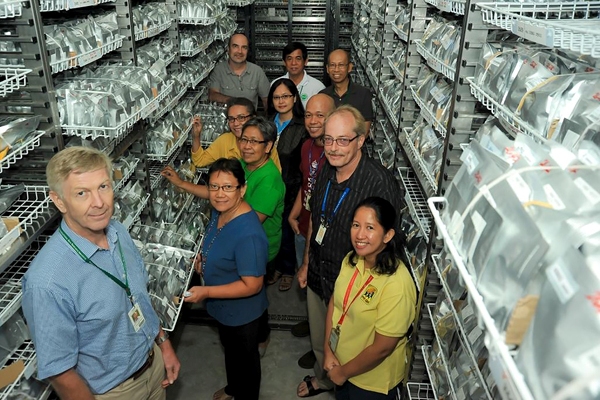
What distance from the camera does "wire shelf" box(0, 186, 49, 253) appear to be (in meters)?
1.93

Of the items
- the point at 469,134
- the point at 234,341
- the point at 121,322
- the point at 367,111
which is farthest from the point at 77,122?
the point at 367,111

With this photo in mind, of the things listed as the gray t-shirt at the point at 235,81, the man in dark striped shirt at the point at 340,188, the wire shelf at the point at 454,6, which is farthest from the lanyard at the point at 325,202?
the gray t-shirt at the point at 235,81

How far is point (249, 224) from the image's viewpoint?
279cm

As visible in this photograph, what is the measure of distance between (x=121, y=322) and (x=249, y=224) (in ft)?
3.10

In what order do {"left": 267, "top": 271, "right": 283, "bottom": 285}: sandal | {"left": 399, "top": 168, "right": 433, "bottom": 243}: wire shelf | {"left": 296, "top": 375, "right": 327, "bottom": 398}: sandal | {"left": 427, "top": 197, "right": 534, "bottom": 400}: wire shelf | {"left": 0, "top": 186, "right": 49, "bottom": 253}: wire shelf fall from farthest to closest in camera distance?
1. {"left": 267, "top": 271, "right": 283, "bottom": 285}: sandal
2. {"left": 296, "top": 375, "right": 327, "bottom": 398}: sandal
3. {"left": 399, "top": 168, "right": 433, "bottom": 243}: wire shelf
4. {"left": 0, "top": 186, "right": 49, "bottom": 253}: wire shelf
5. {"left": 427, "top": 197, "right": 534, "bottom": 400}: wire shelf

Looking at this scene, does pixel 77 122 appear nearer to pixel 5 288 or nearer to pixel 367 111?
pixel 5 288

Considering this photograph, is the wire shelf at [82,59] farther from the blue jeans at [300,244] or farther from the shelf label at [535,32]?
the blue jeans at [300,244]

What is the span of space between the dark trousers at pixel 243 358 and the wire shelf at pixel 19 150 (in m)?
1.57

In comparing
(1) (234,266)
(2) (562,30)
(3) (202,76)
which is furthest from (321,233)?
(3) (202,76)

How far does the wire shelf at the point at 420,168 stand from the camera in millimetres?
2715

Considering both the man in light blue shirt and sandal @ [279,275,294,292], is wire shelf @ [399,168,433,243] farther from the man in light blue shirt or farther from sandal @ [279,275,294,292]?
the man in light blue shirt

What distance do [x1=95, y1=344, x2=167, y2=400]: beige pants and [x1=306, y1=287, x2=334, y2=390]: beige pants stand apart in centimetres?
115

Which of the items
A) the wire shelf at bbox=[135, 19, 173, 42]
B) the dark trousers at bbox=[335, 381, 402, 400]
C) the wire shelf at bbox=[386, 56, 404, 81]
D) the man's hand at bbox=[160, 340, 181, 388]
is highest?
the wire shelf at bbox=[135, 19, 173, 42]

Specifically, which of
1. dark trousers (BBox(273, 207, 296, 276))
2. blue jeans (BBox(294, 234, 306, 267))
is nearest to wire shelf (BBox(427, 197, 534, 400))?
blue jeans (BBox(294, 234, 306, 267))
